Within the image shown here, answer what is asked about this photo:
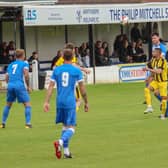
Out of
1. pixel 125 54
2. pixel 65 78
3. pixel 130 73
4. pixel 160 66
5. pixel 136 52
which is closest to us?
pixel 65 78

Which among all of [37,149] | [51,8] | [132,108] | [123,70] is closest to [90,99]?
[132,108]

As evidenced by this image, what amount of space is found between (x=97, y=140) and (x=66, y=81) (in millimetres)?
2621

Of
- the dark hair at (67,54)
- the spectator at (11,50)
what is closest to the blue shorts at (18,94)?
the dark hair at (67,54)

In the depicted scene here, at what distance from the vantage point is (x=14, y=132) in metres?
16.4

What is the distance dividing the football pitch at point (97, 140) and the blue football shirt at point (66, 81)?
35.6 inches

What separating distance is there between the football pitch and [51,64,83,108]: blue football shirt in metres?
0.90

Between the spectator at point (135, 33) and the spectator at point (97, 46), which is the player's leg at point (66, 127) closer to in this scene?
the spectator at point (97, 46)

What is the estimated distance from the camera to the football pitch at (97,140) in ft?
39.2

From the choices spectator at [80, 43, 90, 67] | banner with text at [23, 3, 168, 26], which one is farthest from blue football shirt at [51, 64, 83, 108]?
spectator at [80, 43, 90, 67]

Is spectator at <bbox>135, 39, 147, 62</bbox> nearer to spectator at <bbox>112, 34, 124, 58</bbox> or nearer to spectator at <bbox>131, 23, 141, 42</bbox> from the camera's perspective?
spectator at <bbox>112, 34, 124, 58</bbox>

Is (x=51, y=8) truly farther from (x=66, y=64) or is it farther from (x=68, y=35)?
(x=66, y=64)

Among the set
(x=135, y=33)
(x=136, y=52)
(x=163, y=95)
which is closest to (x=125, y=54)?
(x=136, y=52)

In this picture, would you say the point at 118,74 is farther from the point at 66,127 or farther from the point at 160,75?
the point at 66,127

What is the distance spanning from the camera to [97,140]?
14.7m
